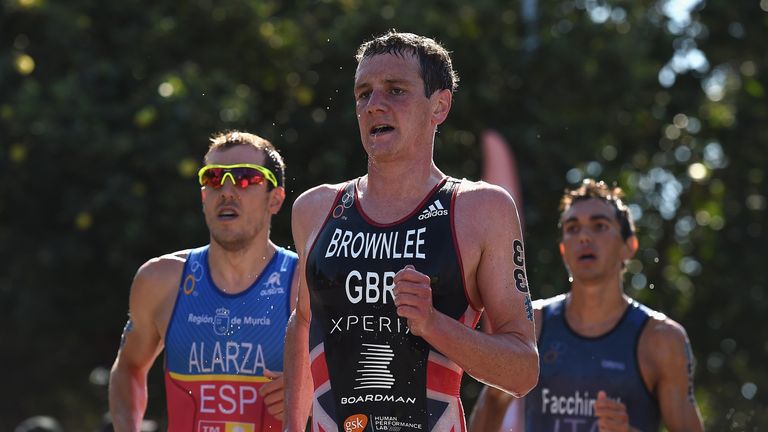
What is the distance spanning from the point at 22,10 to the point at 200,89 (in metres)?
2.45

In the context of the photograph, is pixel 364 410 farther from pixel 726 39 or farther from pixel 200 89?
pixel 726 39

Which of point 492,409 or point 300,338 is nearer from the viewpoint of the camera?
point 300,338

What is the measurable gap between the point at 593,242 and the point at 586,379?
2.66 feet

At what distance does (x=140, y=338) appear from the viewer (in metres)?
6.46

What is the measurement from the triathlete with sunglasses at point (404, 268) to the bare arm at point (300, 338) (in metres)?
0.22

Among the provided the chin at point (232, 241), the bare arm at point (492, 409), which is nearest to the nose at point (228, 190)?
the chin at point (232, 241)

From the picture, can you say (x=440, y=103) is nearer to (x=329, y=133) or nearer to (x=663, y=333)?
(x=663, y=333)

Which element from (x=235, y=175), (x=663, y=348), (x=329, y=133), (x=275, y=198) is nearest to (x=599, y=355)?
(x=663, y=348)

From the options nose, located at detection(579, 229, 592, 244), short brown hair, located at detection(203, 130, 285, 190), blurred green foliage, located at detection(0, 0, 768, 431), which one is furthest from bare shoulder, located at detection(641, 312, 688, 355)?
blurred green foliage, located at detection(0, 0, 768, 431)

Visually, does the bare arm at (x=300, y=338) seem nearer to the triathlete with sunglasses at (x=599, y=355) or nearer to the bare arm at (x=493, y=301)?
the bare arm at (x=493, y=301)

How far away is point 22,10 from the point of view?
46.6 feet

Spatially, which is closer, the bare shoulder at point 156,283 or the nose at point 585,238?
the bare shoulder at point 156,283

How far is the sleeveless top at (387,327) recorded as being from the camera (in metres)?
4.13

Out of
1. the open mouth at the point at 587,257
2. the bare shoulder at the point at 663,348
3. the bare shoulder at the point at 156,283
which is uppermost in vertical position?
the open mouth at the point at 587,257
